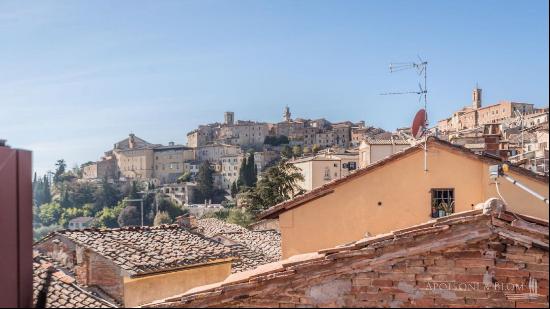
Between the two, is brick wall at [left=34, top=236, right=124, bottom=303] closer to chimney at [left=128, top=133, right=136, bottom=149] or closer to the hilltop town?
the hilltop town

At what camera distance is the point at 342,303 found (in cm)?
494

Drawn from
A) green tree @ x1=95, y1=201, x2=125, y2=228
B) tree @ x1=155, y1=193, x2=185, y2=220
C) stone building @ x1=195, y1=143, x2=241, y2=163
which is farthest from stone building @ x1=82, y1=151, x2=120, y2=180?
green tree @ x1=95, y1=201, x2=125, y2=228

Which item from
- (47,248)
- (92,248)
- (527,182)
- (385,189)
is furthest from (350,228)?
(47,248)

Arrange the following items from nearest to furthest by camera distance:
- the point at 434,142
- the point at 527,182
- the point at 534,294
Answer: the point at 534,294 < the point at 527,182 < the point at 434,142

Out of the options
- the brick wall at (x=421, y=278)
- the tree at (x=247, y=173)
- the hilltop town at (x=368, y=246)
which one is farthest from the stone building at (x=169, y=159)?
the brick wall at (x=421, y=278)

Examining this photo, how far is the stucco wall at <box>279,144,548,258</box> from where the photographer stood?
8.27 m

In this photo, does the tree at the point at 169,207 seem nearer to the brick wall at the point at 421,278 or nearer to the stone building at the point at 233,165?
the stone building at the point at 233,165

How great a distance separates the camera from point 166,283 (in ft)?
33.2

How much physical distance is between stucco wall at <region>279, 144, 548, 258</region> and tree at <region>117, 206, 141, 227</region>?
224ft

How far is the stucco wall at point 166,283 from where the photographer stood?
31.4 ft

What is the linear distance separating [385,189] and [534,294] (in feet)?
12.3

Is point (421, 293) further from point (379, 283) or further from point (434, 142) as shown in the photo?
point (434, 142)

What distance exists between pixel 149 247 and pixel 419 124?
22.4 ft

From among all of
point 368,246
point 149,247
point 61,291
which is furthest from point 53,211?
point 368,246
